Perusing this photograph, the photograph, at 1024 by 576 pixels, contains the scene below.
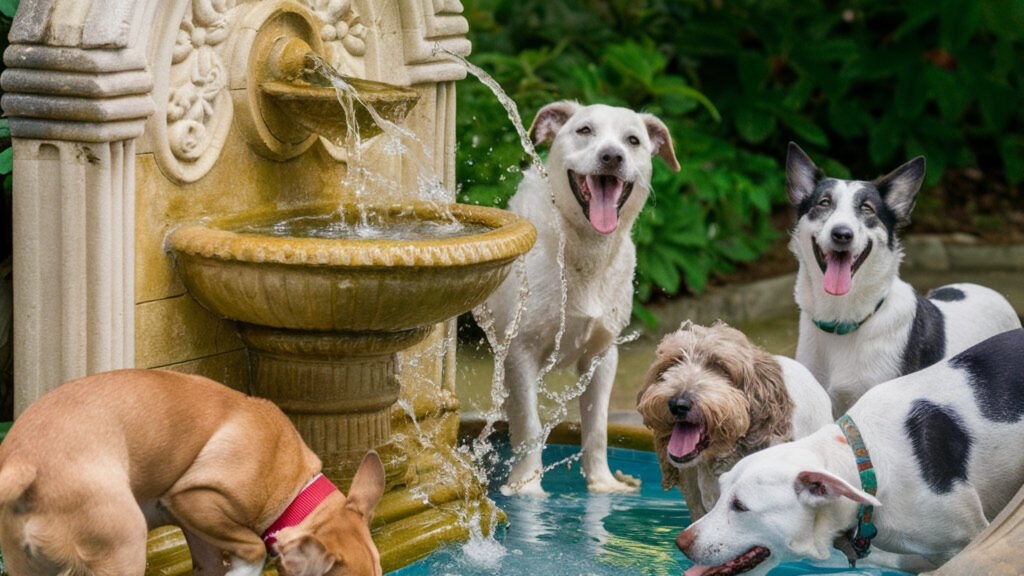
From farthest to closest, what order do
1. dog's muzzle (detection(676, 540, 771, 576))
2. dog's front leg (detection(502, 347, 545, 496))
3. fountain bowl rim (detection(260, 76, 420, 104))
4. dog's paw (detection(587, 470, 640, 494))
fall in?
dog's paw (detection(587, 470, 640, 494)) → dog's front leg (detection(502, 347, 545, 496)) → fountain bowl rim (detection(260, 76, 420, 104)) → dog's muzzle (detection(676, 540, 771, 576))

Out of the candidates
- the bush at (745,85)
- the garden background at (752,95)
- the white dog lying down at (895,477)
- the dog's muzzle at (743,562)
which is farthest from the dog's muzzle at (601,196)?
the bush at (745,85)

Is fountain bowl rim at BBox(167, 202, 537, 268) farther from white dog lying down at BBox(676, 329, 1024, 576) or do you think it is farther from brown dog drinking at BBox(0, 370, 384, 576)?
white dog lying down at BBox(676, 329, 1024, 576)

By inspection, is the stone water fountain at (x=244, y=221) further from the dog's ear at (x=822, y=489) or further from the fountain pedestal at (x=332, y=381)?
the dog's ear at (x=822, y=489)

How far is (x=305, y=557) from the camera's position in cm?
394

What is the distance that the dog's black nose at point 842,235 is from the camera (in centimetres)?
550

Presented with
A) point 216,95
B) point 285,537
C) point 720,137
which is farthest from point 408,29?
point 720,137

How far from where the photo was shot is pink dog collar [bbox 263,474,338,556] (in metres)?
4.19

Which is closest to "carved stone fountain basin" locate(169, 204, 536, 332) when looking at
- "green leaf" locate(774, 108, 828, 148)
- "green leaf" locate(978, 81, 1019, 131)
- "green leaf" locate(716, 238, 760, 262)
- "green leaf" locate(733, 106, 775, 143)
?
"green leaf" locate(716, 238, 760, 262)

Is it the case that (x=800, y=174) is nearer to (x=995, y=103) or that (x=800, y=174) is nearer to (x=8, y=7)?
(x=8, y=7)

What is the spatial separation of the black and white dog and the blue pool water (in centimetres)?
79

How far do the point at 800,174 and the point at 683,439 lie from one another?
1.40 m

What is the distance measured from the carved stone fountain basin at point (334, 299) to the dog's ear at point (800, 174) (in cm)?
120

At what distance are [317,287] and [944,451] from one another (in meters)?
2.14

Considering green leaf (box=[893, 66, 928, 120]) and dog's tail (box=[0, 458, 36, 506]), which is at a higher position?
green leaf (box=[893, 66, 928, 120])
